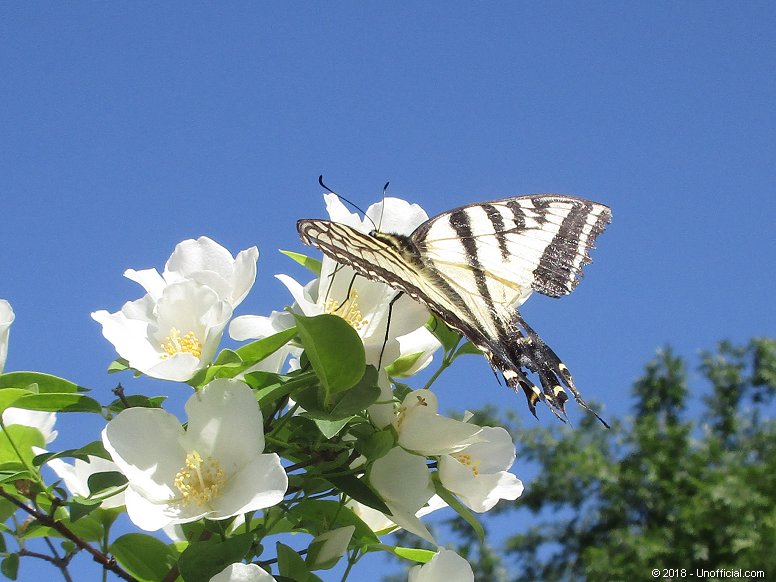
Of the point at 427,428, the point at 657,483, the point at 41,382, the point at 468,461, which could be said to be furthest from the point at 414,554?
the point at 657,483

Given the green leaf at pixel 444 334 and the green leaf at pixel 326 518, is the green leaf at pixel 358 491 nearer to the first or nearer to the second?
the green leaf at pixel 326 518

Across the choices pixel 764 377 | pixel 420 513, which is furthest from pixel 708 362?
pixel 420 513

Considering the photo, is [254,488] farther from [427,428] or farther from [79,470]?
[79,470]

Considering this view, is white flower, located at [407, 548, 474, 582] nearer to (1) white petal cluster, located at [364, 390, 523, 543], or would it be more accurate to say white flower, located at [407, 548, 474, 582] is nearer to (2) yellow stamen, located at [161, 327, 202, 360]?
(1) white petal cluster, located at [364, 390, 523, 543]

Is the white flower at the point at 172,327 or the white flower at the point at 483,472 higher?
the white flower at the point at 172,327

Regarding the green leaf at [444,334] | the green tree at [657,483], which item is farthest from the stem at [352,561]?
the green tree at [657,483]

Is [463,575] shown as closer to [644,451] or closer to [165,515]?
[165,515]
